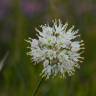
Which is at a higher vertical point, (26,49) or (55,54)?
(26,49)

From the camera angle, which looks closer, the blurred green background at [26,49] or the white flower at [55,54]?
the white flower at [55,54]

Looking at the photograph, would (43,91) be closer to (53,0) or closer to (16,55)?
(16,55)

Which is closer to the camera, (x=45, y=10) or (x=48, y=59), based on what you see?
(x=48, y=59)

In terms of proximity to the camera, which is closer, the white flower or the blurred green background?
the white flower

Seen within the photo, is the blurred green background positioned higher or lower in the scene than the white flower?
higher

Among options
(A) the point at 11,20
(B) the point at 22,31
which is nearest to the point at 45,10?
(A) the point at 11,20

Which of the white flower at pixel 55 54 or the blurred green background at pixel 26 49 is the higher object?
the blurred green background at pixel 26 49

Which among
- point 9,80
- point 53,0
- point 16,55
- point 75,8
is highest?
A: point 75,8

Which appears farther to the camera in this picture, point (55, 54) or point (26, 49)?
point (26, 49)
